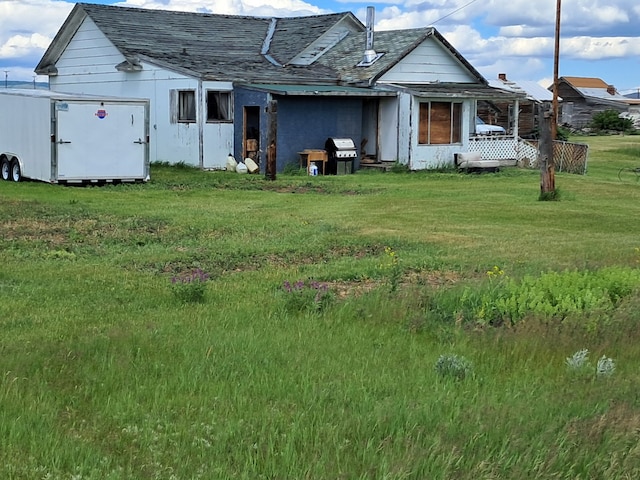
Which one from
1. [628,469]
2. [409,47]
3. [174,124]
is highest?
[409,47]

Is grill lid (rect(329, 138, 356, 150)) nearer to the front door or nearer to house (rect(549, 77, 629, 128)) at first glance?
the front door

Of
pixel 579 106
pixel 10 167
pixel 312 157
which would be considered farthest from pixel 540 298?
pixel 579 106

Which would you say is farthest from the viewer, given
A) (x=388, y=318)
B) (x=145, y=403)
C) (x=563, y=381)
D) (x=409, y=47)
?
(x=409, y=47)

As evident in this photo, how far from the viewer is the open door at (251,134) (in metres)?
28.7

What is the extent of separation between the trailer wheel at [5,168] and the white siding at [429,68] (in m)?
12.6

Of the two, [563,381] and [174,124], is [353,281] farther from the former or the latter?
[174,124]

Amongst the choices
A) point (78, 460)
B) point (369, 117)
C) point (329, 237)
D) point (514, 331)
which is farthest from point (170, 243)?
point (369, 117)

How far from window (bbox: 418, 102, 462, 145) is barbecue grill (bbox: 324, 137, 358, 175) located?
272 centimetres

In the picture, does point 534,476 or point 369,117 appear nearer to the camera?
point 534,476

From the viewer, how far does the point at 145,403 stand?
5438 millimetres

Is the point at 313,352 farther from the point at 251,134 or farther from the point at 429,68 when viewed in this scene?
the point at 429,68

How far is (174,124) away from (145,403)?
24.3m

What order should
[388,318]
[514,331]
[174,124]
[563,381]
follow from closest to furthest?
[563,381]
[514,331]
[388,318]
[174,124]

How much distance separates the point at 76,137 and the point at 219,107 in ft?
23.1
